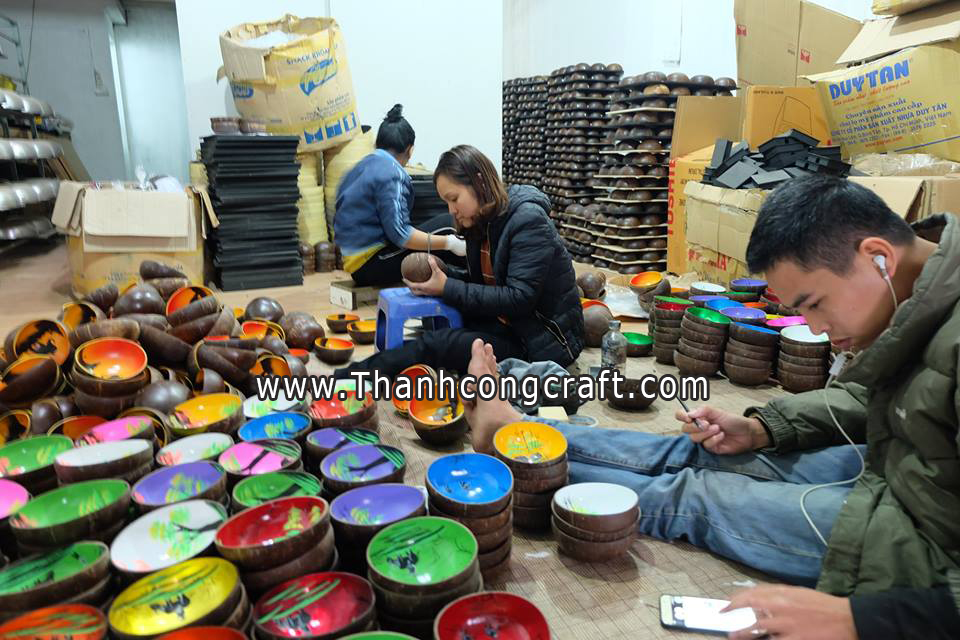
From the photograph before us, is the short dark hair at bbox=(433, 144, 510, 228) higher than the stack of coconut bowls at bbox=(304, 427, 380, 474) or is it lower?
higher

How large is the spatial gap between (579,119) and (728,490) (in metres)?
5.62

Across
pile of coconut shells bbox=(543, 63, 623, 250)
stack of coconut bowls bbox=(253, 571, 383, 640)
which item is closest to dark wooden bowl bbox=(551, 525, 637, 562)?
stack of coconut bowls bbox=(253, 571, 383, 640)

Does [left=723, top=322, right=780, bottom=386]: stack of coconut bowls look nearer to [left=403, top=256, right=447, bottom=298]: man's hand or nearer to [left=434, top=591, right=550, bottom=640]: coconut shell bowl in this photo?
[left=403, top=256, right=447, bottom=298]: man's hand

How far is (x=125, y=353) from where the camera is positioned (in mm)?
2125

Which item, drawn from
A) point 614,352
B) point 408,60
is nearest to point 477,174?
point 614,352

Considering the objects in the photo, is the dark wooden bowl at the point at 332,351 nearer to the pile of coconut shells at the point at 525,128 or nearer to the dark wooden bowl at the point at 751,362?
the dark wooden bowl at the point at 751,362

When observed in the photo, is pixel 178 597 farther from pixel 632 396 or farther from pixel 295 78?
pixel 295 78

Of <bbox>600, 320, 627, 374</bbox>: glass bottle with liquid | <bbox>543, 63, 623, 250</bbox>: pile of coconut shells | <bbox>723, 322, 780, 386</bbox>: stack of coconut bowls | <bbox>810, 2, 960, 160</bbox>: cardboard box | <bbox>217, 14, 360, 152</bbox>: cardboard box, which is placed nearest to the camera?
<bbox>723, 322, 780, 386</bbox>: stack of coconut bowls

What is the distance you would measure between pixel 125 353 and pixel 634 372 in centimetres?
205

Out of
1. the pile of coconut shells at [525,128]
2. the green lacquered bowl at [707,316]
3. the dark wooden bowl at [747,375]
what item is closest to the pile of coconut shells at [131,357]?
the green lacquered bowl at [707,316]

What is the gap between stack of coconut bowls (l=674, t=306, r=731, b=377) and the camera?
8.59 feet

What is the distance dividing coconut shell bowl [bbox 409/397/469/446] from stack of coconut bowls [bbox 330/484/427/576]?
2.14ft

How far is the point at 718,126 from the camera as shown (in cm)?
519

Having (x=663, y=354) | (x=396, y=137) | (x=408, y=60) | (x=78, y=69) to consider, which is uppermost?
(x=78, y=69)
